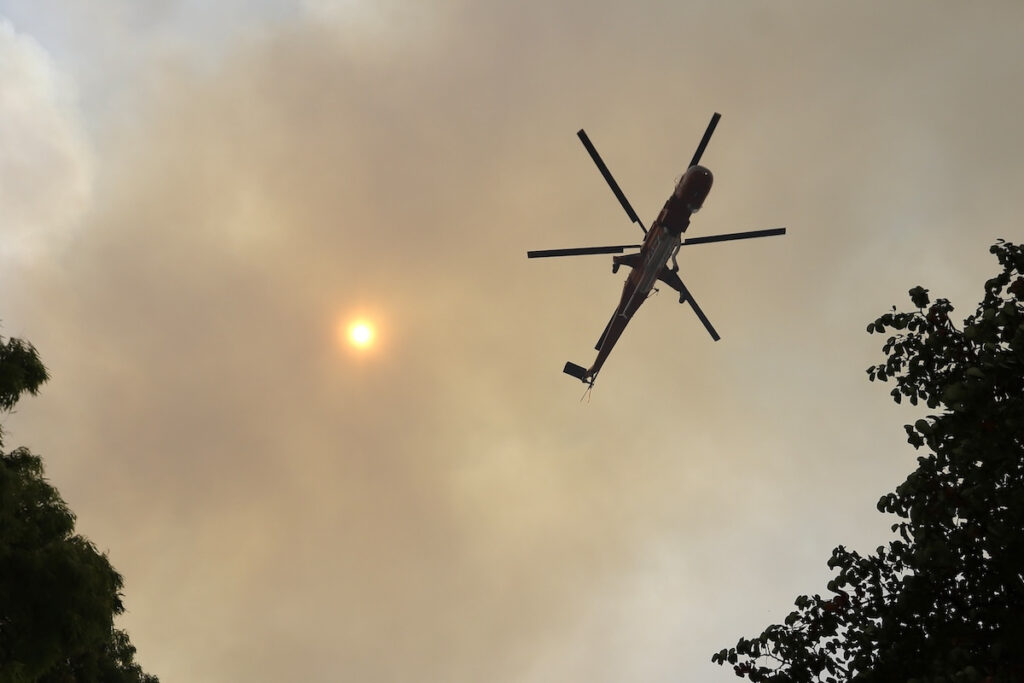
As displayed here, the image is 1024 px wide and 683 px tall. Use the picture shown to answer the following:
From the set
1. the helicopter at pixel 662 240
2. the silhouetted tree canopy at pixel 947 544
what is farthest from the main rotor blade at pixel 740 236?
the silhouetted tree canopy at pixel 947 544

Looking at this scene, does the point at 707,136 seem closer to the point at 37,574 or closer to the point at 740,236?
the point at 740,236

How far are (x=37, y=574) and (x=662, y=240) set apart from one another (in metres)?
19.7

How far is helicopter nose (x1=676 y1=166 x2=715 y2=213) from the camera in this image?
24316 millimetres

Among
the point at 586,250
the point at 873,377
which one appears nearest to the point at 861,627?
the point at 873,377

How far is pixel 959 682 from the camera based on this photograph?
7.43 metres

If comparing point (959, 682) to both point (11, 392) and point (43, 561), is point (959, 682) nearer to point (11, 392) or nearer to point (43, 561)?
point (43, 561)

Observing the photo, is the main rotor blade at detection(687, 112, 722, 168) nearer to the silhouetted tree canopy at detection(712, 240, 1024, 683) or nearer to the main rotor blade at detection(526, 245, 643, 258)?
the main rotor blade at detection(526, 245, 643, 258)

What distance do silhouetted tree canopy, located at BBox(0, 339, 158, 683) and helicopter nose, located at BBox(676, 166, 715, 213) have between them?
18.8 meters

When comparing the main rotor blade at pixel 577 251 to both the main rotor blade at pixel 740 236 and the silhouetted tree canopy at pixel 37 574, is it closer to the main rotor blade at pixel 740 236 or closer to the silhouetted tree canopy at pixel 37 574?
the main rotor blade at pixel 740 236

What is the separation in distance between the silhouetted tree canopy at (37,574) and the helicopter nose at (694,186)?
1877cm

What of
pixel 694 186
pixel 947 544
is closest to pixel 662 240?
pixel 694 186

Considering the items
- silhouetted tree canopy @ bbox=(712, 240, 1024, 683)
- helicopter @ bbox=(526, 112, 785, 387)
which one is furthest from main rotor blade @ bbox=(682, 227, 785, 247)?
silhouetted tree canopy @ bbox=(712, 240, 1024, 683)

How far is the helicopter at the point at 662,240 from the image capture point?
79.7 feet

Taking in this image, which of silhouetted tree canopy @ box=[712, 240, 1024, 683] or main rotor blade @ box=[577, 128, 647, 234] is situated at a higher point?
main rotor blade @ box=[577, 128, 647, 234]
